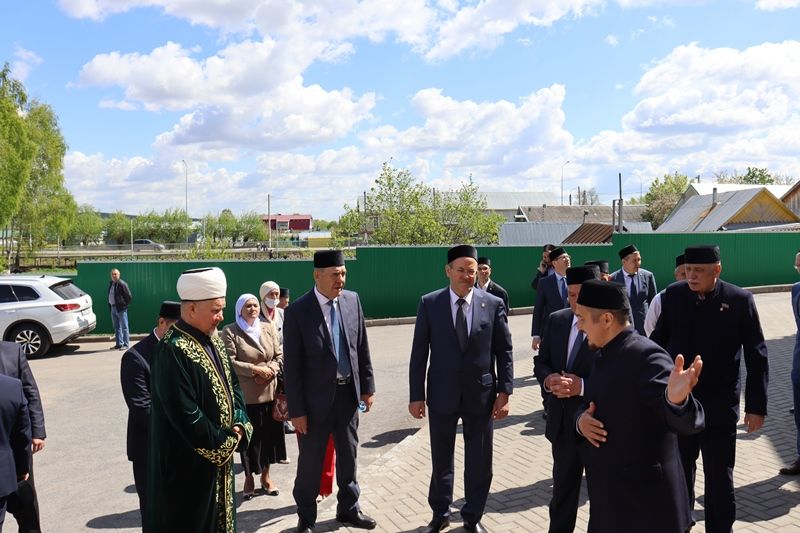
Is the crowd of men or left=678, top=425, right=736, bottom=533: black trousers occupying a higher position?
the crowd of men

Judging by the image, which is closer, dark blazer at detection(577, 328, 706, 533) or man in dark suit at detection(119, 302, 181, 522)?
dark blazer at detection(577, 328, 706, 533)

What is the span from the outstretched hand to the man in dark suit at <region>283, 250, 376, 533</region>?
2831 millimetres

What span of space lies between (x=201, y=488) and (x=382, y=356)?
9897 mm

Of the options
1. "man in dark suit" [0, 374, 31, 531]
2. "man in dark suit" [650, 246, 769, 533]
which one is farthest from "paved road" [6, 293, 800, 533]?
"man in dark suit" [0, 374, 31, 531]

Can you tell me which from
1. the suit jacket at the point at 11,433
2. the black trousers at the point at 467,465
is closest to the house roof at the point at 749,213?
the black trousers at the point at 467,465

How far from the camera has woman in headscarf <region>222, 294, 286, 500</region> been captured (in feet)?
19.2

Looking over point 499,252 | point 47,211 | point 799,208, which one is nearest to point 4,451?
point 499,252

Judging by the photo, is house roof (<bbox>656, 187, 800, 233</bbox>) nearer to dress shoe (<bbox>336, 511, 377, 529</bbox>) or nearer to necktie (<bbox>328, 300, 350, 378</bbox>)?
necktie (<bbox>328, 300, 350, 378</bbox>)

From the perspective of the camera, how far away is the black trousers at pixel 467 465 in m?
4.86

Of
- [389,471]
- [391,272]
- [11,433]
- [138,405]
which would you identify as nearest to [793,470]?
[389,471]

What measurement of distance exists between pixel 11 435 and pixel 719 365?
187 inches

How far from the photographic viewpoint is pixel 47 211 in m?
44.2

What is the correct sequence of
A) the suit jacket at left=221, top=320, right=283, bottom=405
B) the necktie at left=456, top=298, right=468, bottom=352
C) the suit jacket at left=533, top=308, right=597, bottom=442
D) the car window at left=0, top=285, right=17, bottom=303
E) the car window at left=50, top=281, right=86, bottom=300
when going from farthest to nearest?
the car window at left=50, top=281, right=86, bottom=300, the car window at left=0, top=285, right=17, bottom=303, the suit jacket at left=221, top=320, right=283, bottom=405, the necktie at left=456, top=298, right=468, bottom=352, the suit jacket at left=533, top=308, right=597, bottom=442

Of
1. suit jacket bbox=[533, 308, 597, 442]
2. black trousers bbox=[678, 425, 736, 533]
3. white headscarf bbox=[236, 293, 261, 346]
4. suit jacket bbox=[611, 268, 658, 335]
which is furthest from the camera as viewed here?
suit jacket bbox=[611, 268, 658, 335]
